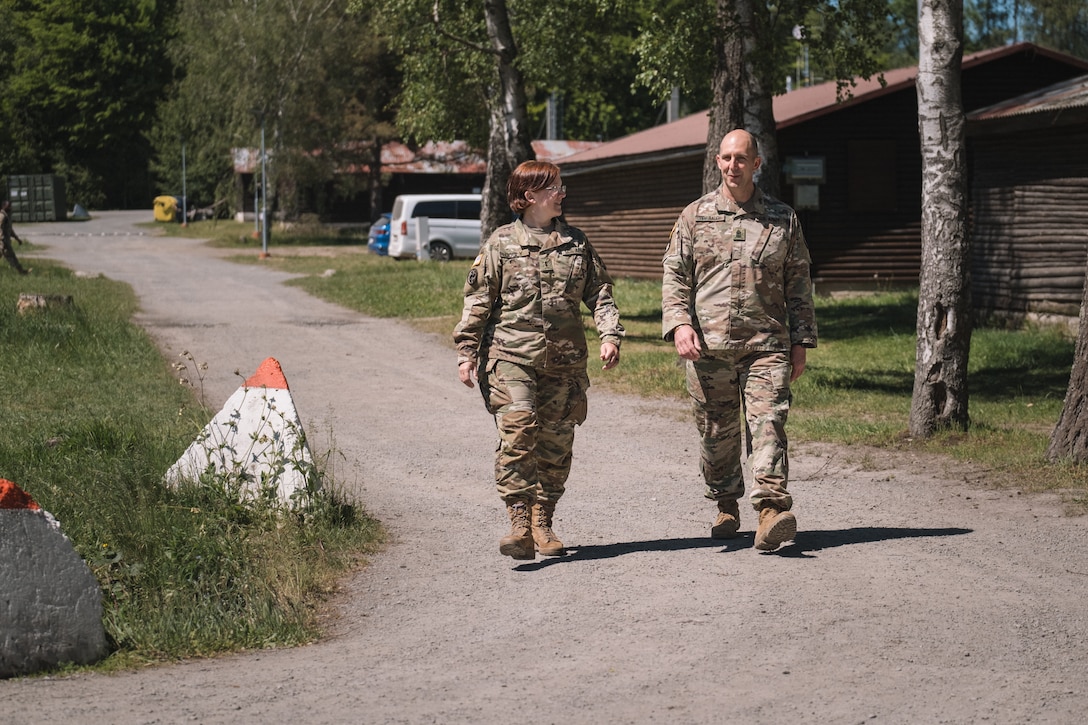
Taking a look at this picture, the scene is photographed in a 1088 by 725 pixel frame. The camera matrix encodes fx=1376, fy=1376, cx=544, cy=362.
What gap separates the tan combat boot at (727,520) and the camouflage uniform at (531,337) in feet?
2.82

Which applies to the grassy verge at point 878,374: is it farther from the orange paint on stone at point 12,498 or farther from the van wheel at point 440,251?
the van wheel at point 440,251

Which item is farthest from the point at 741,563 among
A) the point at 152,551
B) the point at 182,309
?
the point at 182,309

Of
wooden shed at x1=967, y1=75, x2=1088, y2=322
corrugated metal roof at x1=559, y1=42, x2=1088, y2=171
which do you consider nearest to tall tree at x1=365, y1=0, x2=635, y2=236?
corrugated metal roof at x1=559, y1=42, x2=1088, y2=171

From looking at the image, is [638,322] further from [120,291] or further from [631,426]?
[120,291]

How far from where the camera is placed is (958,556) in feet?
21.3

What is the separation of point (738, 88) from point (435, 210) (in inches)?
902

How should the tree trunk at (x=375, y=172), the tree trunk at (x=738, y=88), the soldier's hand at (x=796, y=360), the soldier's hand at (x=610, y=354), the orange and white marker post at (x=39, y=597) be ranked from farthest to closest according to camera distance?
the tree trunk at (x=375, y=172)
the tree trunk at (x=738, y=88)
the soldier's hand at (x=796, y=360)
the soldier's hand at (x=610, y=354)
the orange and white marker post at (x=39, y=597)

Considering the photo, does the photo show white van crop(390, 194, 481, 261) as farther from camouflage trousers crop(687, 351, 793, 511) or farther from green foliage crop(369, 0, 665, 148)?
camouflage trousers crop(687, 351, 793, 511)

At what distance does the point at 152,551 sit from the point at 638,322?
537 inches

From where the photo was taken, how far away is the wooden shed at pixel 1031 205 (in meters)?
17.6

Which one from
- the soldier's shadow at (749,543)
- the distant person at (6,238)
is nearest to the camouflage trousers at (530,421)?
the soldier's shadow at (749,543)

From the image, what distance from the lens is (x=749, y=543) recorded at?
6.74m

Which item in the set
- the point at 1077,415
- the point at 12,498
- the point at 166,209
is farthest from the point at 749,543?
the point at 166,209

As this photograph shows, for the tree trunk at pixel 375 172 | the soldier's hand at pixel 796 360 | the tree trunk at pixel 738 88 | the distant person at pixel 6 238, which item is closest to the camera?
the soldier's hand at pixel 796 360
